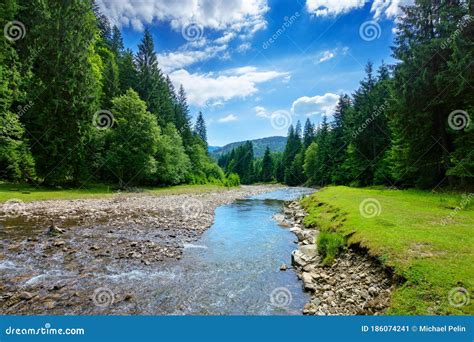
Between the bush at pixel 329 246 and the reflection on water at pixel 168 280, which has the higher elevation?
the bush at pixel 329 246

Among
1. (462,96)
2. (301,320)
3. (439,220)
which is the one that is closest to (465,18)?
(462,96)

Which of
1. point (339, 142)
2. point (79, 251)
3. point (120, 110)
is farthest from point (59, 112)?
point (339, 142)

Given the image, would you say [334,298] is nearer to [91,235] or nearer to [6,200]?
[91,235]

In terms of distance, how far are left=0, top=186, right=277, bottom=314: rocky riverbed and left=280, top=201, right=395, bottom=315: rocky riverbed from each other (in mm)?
4763

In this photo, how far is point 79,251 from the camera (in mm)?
10023

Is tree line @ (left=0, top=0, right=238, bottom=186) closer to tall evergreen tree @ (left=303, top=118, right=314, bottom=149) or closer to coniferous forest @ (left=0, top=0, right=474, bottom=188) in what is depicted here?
coniferous forest @ (left=0, top=0, right=474, bottom=188)

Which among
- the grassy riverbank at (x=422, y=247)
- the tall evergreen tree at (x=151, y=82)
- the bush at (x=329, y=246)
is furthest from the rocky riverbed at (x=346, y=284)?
the tall evergreen tree at (x=151, y=82)

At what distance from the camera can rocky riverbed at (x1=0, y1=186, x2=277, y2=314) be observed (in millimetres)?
6581

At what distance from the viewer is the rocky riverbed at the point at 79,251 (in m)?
6.58

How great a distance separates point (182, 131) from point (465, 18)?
49.6 metres

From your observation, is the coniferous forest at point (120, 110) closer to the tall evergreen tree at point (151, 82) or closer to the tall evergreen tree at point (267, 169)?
the tall evergreen tree at point (151, 82)

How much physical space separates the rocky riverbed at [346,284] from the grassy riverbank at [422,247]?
37cm

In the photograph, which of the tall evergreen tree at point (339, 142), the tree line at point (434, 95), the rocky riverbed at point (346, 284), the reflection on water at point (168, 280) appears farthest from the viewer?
the tall evergreen tree at point (339, 142)

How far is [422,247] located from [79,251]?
11751 millimetres
